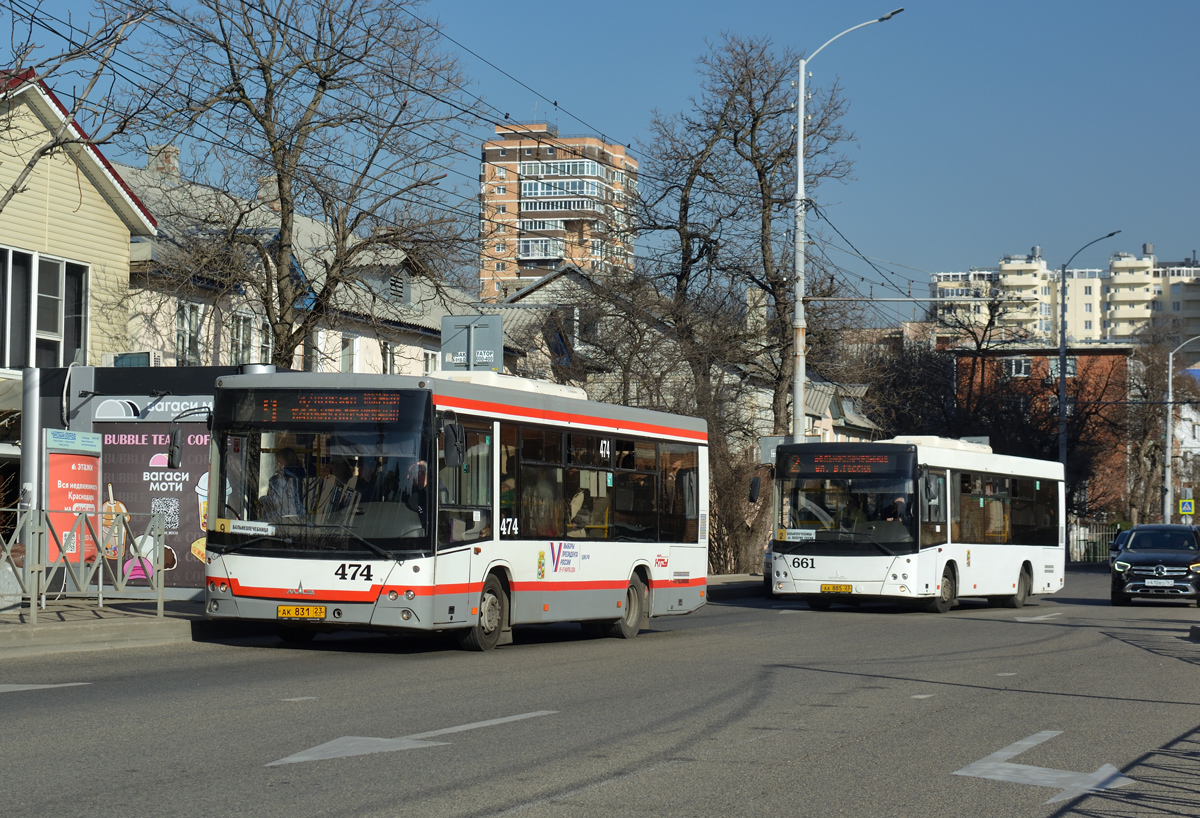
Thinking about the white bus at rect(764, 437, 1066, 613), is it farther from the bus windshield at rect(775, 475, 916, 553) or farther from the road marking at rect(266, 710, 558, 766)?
the road marking at rect(266, 710, 558, 766)

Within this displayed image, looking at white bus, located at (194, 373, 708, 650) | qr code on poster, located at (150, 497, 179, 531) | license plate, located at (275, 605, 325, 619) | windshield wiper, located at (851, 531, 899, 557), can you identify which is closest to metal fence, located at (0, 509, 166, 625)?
qr code on poster, located at (150, 497, 179, 531)

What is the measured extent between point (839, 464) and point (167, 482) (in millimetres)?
11654

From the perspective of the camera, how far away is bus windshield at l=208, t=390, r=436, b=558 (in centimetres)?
1471

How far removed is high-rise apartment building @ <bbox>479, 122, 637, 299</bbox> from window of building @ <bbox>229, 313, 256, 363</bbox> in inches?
212

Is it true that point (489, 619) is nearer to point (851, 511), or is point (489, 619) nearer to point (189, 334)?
point (851, 511)

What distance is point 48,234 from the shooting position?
2702 centimetres

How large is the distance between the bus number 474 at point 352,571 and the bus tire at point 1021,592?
18.3 m

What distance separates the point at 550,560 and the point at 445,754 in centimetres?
856

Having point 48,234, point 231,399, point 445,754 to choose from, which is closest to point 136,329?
point 48,234

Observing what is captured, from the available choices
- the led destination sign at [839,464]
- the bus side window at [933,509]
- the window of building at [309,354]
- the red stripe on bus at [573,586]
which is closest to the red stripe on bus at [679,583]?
the red stripe on bus at [573,586]

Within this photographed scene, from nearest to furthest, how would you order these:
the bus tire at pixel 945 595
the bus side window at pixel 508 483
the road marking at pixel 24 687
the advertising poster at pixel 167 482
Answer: the road marking at pixel 24 687
the bus side window at pixel 508 483
the advertising poster at pixel 167 482
the bus tire at pixel 945 595

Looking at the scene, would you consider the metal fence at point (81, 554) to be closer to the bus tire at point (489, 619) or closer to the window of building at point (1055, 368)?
the bus tire at point (489, 619)

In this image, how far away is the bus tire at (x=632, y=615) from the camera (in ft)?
61.9

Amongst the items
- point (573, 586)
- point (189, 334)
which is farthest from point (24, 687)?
point (189, 334)
